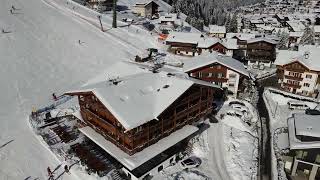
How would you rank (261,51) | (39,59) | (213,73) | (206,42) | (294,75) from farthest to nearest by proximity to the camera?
(261,51), (206,42), (39,59), (294,75), (213,73)

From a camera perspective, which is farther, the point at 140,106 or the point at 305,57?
the point at 305,57

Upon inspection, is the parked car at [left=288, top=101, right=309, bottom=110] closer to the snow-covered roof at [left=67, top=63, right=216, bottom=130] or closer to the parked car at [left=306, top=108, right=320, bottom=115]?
the parked car at [left=306, top=108, right=320, bottom=115]

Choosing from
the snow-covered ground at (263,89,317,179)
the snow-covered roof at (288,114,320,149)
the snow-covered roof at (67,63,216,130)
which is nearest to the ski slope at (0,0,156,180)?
the snow-covered roof at (67,63,216,130)

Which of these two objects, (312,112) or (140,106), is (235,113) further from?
(140,106)

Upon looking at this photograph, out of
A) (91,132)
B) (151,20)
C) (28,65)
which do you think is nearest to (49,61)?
(28,65)

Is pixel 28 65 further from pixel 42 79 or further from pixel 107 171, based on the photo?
pixel 107 171

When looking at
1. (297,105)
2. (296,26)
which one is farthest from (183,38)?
(296,26)
